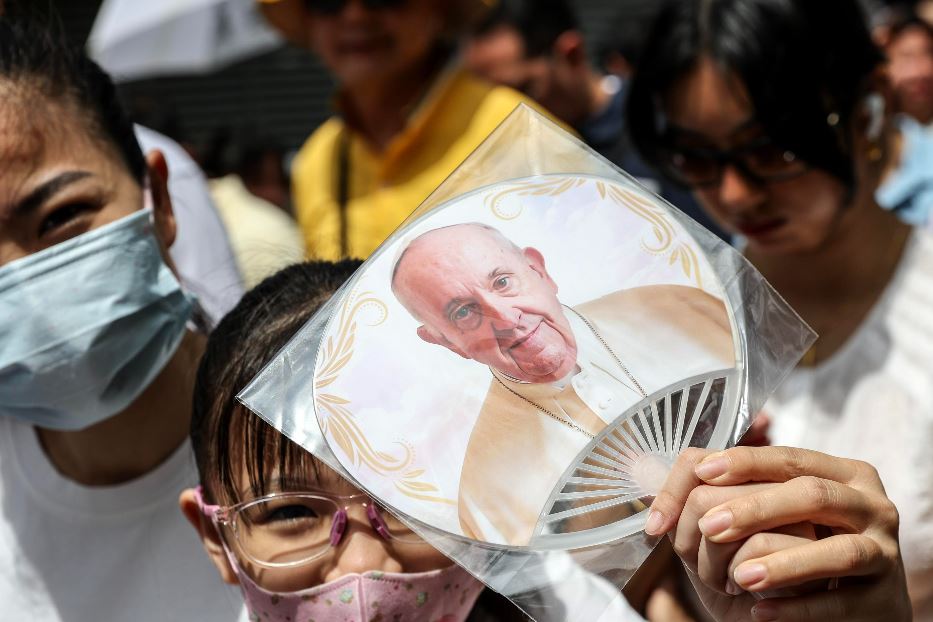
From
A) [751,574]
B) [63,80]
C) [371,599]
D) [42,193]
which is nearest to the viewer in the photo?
[751,574]

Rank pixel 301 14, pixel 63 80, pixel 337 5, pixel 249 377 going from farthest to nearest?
1. pixel 301 14
2. pixel 337 5
3. pixel 63 80
4. pixel 249 377

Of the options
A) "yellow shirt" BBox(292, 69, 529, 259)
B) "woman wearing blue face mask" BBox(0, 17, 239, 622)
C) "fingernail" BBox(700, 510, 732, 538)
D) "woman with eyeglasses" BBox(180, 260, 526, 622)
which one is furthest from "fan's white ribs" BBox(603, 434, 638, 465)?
"yellow shirt" BBox(292, 69, 529, 259)

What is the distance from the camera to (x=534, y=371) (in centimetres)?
110

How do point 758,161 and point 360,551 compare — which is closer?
point 360,551

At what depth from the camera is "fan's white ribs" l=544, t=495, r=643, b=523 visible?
1100 mm

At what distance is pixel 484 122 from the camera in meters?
3.01

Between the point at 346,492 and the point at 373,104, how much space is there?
201 cm

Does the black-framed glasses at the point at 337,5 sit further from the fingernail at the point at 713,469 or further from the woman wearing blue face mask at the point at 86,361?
the fingernail at the point at 713,469

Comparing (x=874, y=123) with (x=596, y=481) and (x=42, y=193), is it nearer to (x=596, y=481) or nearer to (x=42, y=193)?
(x=596, y=481)

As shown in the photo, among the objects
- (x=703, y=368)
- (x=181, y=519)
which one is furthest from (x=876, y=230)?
(x=181, y=519)

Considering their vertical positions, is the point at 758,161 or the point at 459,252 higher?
the point at 459,252

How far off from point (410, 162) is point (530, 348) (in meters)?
2.05

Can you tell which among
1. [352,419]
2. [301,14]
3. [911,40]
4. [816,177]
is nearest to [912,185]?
[911,40]

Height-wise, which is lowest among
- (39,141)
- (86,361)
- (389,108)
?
(389,108)
